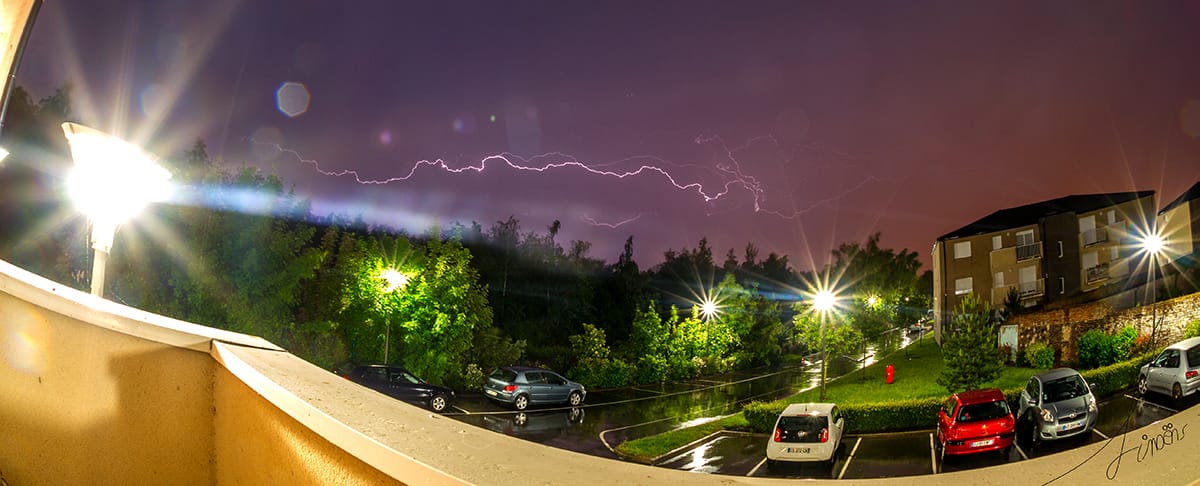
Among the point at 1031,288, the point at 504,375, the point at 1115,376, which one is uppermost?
the point at 1031,288

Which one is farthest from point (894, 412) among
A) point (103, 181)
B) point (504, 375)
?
point (103, 181)

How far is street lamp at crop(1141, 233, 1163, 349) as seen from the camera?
45.5 inches

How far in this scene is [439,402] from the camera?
349cm

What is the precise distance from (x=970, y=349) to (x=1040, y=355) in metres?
0.15

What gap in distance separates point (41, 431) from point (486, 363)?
7.31ft

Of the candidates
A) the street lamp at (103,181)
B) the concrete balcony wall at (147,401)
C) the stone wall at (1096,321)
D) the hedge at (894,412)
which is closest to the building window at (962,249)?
the stone wall at (1096,321)

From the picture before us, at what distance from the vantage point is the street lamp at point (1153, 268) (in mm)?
1155

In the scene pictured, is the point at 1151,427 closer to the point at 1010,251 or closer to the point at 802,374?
the point at 1010,251

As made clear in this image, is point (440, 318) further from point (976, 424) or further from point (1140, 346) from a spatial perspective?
point (1140, 346)

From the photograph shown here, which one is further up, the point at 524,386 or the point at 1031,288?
the point at 1031,288

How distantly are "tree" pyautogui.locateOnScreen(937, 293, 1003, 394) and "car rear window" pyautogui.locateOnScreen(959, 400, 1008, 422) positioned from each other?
3.5 inches

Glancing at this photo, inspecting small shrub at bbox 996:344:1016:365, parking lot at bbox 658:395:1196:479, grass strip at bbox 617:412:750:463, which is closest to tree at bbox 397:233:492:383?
grass strip at bbox 617:412:750:463

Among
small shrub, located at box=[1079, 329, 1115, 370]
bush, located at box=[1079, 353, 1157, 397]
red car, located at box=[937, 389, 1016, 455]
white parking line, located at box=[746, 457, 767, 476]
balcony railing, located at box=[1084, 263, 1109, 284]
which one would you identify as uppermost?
balcony railing, located at box=[1084, 263, 1109, 284]

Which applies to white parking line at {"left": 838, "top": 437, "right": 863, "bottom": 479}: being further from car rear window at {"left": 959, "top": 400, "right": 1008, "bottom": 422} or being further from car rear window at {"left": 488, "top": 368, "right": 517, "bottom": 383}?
car rear window at {"left": 488, "top": 368, "right": 517, "bottom": 383}
